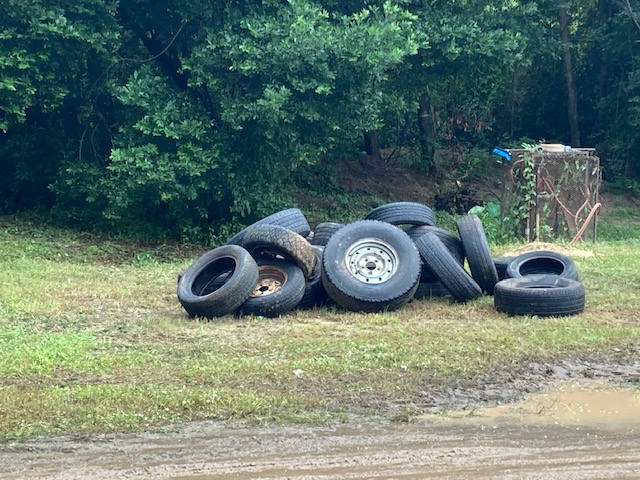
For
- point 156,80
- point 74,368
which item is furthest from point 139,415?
point 156,80

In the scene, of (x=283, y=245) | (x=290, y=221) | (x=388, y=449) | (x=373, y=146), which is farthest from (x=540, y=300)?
Result: (x=373, y=146)

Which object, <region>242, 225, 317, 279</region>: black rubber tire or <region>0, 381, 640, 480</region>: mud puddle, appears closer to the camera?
<region>0, 381, 640, 480</region>: mud puddle

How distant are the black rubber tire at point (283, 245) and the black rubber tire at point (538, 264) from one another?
229cm

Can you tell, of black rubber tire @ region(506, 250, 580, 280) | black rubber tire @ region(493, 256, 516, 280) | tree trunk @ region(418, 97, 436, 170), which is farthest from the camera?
tree trunk @ region(418, 97, 436, 170)

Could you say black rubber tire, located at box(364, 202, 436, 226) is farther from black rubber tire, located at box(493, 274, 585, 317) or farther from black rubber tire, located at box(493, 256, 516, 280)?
black rubber tire, located at box(493, 274, 585, 317)

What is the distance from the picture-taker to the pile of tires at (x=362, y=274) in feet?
27.9

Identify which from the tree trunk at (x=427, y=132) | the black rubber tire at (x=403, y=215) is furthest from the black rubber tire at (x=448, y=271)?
the tree trunk at (x=427, y=132)

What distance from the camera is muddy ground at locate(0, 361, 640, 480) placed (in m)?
4.64

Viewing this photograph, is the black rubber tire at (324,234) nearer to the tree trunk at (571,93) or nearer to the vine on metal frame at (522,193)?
the vine on metal frame at (522,193)

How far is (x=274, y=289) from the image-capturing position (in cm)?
912

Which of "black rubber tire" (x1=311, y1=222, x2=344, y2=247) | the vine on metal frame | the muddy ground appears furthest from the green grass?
the vine on metal frame

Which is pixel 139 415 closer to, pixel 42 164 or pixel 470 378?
pixel 470 378

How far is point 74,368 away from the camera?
656 cm

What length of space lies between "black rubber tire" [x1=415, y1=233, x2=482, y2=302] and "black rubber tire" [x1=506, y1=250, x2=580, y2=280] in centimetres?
71
